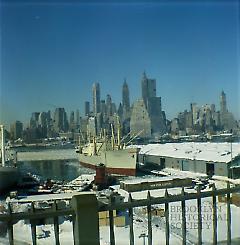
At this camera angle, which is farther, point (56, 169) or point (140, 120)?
point (56, 169)

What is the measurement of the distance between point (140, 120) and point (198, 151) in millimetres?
343

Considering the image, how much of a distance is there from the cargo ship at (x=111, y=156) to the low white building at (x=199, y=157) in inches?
3.0

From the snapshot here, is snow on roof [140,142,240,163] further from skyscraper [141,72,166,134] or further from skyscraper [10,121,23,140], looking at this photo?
skyscraper [10,121,23,140]

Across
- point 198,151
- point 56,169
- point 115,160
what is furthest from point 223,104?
point 56,169

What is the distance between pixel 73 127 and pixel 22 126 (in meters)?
0.26

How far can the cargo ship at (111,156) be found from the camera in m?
1.83

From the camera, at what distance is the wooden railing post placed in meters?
1.12

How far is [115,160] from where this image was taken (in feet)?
6.15

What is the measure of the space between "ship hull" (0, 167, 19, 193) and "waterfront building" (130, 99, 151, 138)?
629 mm

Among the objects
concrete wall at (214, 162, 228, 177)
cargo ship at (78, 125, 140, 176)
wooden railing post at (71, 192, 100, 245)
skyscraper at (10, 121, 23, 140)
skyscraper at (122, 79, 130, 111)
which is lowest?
wooden railing post at (71, 192, 100, 245)

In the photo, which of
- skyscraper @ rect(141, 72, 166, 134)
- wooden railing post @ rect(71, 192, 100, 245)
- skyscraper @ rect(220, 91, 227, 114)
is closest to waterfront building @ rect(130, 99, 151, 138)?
skyscraper @ rect(141, 72, 166, 134)

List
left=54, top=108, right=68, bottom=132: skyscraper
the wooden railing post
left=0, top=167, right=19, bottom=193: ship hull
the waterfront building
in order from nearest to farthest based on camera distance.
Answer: the wooden railing post, left=0, top=167, right=19, bottom=193: ship hull, left=54, top=108, right=68, bottom=132: skyscraper, the waterfront building

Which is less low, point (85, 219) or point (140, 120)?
point (140, 120)

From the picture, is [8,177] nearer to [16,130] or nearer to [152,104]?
[16,130]
